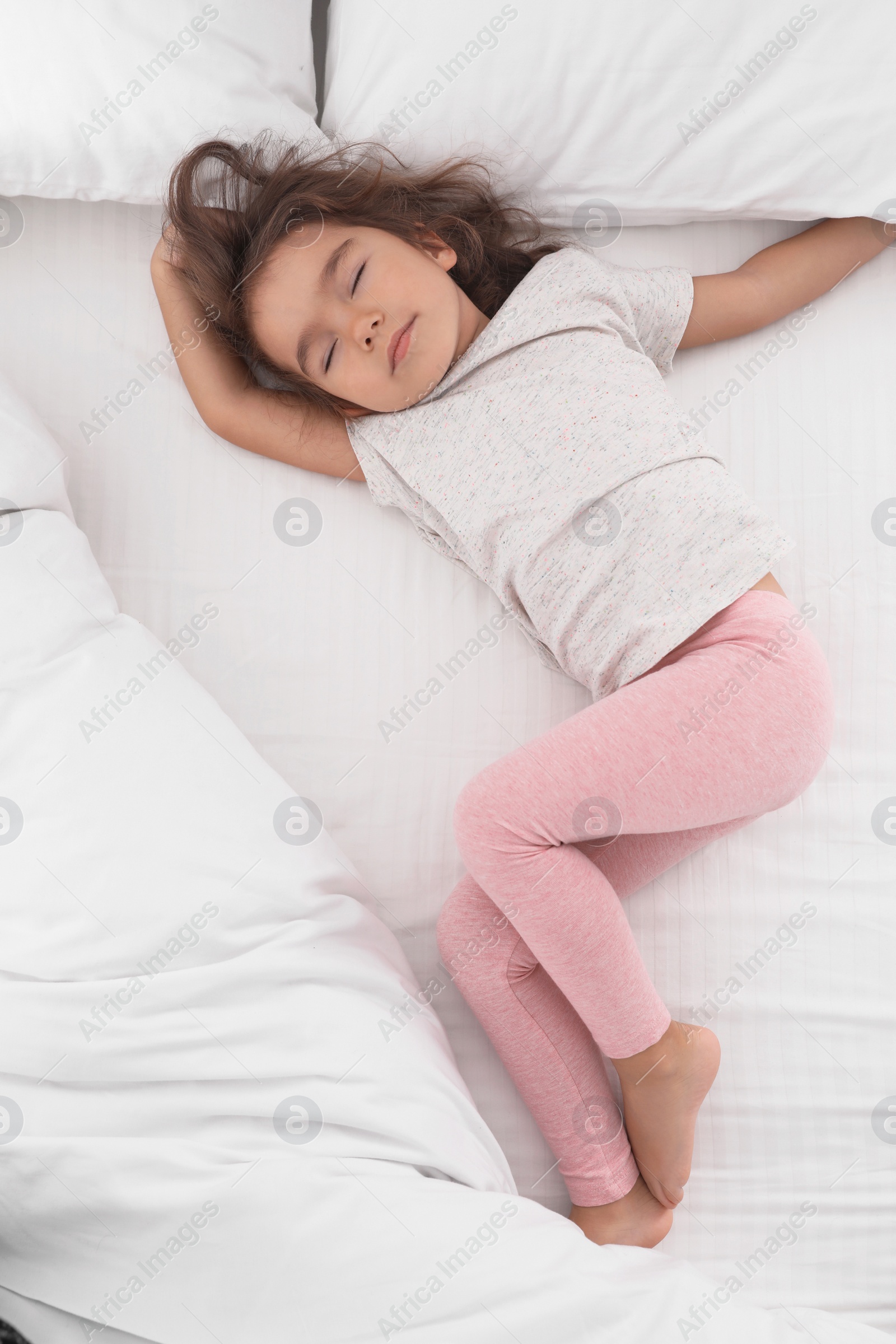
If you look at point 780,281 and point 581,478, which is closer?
point 581,478

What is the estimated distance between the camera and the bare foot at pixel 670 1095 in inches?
34.6

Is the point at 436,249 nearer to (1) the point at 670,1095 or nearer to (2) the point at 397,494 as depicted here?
(2) the point at 397,494

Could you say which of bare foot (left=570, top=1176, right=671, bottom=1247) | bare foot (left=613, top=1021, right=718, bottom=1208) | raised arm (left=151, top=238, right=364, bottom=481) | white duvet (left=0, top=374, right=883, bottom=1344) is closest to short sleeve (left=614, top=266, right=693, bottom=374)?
raised arm (left=151, top=238, right=364, bottom=481)

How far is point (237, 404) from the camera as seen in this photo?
1080 millimetres

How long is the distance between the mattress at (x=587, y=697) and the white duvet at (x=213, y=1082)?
12cm

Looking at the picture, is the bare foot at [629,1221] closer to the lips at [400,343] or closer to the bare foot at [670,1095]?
the bare foot at [670,1095]

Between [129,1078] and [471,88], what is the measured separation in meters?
1.06

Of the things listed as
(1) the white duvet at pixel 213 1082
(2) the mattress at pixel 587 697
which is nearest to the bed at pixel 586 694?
(2) the mattress at pixel 587 697

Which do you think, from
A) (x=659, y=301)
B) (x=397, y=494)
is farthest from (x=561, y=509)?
(x=659, y=301)

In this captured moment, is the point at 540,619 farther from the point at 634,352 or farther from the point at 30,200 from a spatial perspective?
the point at 30,200

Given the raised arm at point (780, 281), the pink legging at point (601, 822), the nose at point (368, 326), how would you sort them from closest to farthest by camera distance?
the pink legging at point (601, 822) < the nose at point (368, 326) < the raised arm at point (780, 281)

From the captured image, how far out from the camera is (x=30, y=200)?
1157 mm

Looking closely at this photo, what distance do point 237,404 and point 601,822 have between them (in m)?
0.63

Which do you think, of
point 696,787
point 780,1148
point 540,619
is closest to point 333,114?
point 540,619
